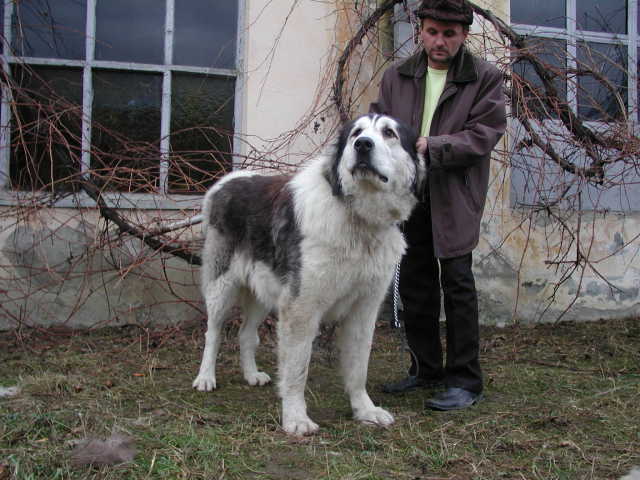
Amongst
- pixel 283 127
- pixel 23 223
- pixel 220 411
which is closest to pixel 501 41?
pixel 283 127

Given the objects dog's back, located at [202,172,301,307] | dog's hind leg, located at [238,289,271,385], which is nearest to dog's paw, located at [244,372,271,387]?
dog's hind leg, located at [238,289,271,385]

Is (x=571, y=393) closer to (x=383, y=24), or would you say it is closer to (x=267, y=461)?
(x=267, y=461)

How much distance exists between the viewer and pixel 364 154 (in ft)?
9.46

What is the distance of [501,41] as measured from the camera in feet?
17.4

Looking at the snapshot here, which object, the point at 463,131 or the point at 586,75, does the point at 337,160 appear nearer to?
the point at 463,131

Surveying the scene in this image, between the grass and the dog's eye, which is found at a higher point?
the dog's eye

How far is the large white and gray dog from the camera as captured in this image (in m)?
3.02

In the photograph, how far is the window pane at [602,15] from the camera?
6.16 meters

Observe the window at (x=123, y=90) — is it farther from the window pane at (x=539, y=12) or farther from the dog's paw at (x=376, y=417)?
the window pane at (x=539, y=12)

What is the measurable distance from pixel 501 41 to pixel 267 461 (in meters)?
4.11

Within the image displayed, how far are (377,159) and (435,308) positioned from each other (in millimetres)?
1426

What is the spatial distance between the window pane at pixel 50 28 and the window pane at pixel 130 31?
6.2 inches

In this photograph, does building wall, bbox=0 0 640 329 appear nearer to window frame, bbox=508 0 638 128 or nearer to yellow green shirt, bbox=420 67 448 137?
window frame, bbox=508 0 638 128

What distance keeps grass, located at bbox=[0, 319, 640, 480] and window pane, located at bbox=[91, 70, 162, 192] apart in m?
1.42
